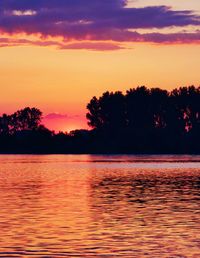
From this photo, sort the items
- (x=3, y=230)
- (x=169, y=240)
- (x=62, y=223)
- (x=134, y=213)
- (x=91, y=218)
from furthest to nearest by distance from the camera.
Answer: (x=134, y=213), (x=91, y=218), (x=62, y=223), (x=3, y=230), (x=169, y=240)

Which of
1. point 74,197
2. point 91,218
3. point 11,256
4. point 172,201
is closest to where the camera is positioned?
point 11,256

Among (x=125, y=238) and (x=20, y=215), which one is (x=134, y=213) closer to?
(x=20, y=215)

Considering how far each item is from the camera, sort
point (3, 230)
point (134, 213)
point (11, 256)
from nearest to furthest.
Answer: point (11, 256) < point (3, 230) < point (134, 213)

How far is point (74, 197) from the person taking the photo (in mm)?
58500

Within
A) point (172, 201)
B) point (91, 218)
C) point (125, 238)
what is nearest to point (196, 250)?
point (125, 238)

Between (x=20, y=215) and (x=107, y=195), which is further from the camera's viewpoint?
(x=107, y=195)

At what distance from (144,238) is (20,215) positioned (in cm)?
Answer: 1143

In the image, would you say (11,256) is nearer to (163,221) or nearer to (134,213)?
(163,221)

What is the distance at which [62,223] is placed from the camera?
39.0m

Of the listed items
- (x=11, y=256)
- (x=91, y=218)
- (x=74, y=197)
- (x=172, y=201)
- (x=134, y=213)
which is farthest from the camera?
(x=74, y=197)

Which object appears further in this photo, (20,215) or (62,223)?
(20,215)

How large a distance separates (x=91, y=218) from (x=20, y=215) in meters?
4.05

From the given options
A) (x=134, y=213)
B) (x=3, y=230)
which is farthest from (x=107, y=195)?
(x=3, y=230)

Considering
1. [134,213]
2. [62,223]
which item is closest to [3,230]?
[62,223]
